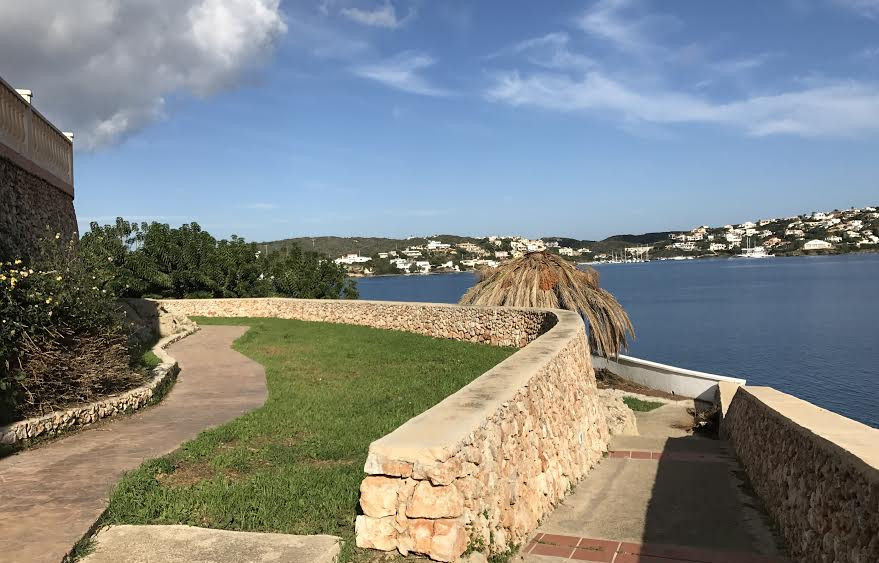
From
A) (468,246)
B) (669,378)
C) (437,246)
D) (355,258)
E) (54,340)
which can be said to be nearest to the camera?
(54,340)

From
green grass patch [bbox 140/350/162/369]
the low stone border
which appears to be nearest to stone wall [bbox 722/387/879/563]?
the low stone border

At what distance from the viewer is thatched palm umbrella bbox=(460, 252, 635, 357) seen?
19.7 meters

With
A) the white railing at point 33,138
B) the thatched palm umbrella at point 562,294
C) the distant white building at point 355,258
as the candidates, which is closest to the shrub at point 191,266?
the white railing at point 33,138

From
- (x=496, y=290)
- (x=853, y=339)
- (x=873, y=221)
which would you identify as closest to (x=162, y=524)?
(x=496, y=290)

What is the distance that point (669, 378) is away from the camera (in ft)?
73.9

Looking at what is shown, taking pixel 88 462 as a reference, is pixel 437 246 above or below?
above

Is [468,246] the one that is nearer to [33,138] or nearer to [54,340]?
[33,138]

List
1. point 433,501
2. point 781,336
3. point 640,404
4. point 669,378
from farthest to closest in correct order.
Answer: point 781,336 < point 669,378 < point 640,404 < point 433,501

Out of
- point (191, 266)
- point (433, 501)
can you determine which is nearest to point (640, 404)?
point (433, 501)

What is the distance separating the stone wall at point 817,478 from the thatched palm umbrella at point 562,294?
11.7 metres

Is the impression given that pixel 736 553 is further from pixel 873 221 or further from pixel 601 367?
pixel 873 221

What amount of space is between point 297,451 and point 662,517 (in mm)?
4049

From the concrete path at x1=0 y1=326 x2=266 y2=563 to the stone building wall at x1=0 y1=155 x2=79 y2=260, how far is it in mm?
3417

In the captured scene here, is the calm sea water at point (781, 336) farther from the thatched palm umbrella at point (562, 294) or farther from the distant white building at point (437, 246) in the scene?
the distant white building at point (437, 246)
